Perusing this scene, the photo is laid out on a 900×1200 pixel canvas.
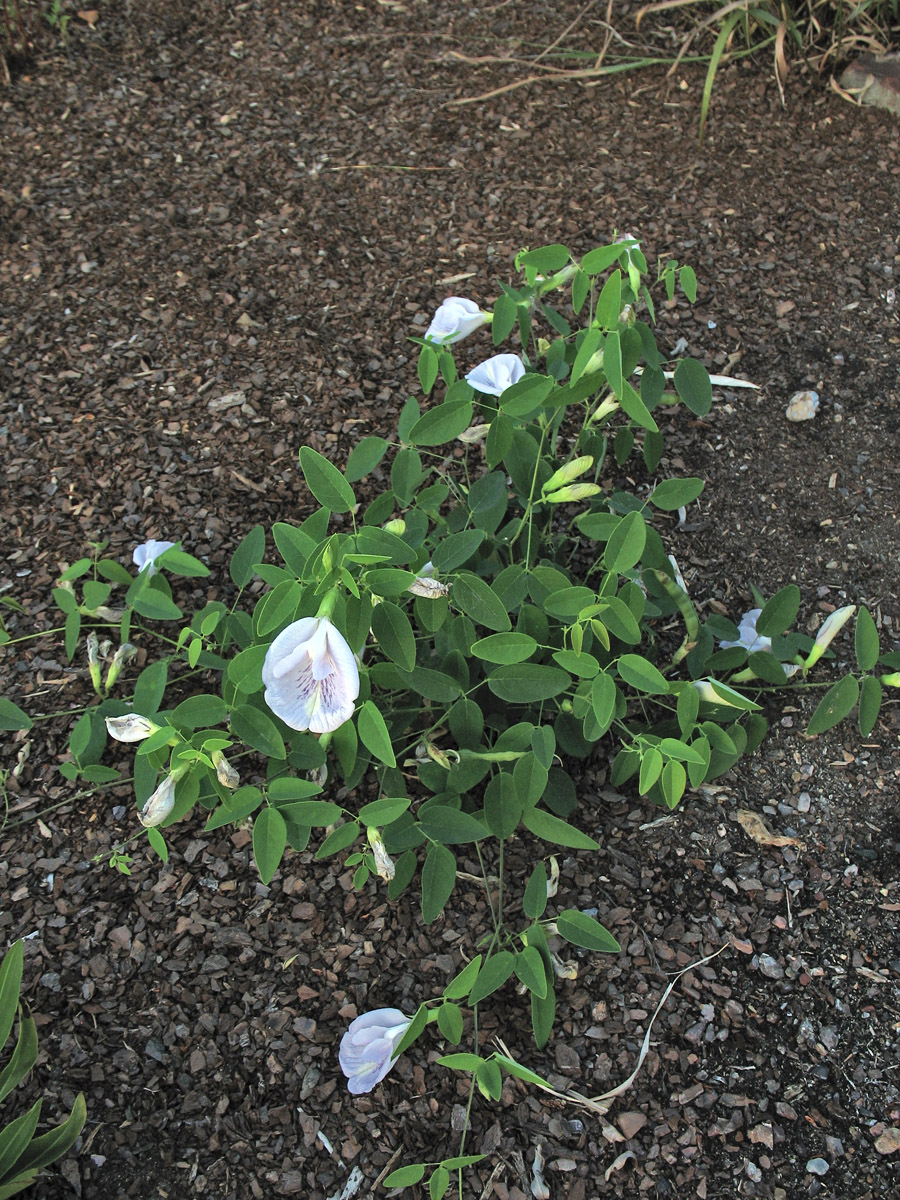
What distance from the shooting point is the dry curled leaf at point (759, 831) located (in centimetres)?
154

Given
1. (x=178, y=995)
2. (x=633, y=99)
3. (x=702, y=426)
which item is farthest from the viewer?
(x=633, y=99)

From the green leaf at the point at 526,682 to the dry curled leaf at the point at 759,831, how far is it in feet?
1.60

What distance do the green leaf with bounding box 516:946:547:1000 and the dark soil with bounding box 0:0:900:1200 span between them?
0.18 metres

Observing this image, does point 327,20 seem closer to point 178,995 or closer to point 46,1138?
point 178,995

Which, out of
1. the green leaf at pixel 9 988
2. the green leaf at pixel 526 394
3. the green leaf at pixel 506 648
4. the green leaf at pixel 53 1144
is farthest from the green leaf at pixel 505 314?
the green leaf at pixel 53 1144

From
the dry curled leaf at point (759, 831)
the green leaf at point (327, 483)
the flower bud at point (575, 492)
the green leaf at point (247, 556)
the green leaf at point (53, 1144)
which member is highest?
the green leaf at point (327, 483)

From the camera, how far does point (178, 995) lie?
1412 millimetres

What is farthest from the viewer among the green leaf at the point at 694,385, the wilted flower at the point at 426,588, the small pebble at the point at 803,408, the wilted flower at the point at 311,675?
the small pebble at the point at 803,408

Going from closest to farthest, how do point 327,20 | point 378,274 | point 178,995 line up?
1. point 178,995
2. point 378,274
3. point 327,20

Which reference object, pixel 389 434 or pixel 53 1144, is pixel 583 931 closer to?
pixel 53 1144

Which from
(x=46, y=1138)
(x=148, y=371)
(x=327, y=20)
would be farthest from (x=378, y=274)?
(x=46, y=1138)

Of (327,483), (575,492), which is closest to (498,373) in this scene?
(575,492)

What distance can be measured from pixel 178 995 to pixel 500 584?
2.51ft

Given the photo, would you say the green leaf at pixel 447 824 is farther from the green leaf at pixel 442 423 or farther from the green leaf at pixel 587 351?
the green leaf at pixel 587 351
